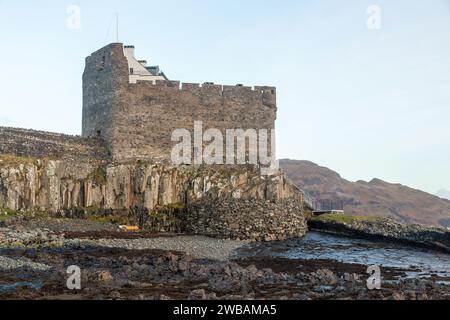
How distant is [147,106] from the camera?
1617 inches

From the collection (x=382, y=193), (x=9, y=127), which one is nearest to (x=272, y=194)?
(x=9, y=127)

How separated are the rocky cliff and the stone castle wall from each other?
955 millimetres

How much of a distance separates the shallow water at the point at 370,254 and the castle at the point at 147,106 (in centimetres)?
1191

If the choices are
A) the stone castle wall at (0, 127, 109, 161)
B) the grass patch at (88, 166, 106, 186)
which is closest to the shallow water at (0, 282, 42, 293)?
the grass patch at (88, 166, 106, 186)

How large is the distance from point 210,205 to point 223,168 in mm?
5483

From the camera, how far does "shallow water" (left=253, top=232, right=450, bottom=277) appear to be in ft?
79.9

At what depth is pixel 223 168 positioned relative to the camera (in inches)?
1634

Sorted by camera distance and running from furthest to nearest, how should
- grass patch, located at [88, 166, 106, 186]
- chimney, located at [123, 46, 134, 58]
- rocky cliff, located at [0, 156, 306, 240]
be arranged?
chimney, located at [123, 46, 134, 58], grass patch, located at [88, 166, 106, 186], rocky cliff, located at [0, 156, 306, 240]

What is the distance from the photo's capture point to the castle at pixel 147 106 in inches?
1585

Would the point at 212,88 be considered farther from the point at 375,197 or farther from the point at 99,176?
the point at 375,197

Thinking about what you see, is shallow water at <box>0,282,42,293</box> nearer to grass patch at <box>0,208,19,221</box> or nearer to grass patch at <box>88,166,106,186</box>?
grass patch at <box>0,208,19,221</box>

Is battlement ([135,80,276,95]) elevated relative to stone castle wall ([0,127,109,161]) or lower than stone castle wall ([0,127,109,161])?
elevated
